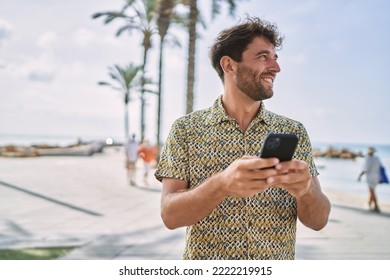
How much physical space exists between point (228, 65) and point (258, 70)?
12 centimetres

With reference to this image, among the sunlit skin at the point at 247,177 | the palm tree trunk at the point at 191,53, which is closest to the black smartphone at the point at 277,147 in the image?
the sunlit skin at the point at 247,177

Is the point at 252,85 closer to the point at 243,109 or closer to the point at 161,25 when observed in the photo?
the point at 243,109

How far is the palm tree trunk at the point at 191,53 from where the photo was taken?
9.14 m

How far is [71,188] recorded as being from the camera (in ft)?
29.8

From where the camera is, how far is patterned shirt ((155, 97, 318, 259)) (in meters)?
1.39

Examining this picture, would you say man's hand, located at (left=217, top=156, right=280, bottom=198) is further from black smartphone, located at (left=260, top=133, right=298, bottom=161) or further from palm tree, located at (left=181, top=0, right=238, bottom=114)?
palm tree, located at (left=181, top=0, right=238, bottom=114)

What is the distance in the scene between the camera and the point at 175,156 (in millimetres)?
1420

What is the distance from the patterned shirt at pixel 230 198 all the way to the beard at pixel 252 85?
65 millimetres

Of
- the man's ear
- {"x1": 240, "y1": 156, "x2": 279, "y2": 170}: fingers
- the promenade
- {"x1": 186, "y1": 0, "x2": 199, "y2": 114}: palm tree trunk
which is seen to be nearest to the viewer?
{"x1": 240, "y1": 156, "x2": 279, "y2": 170}: fingers

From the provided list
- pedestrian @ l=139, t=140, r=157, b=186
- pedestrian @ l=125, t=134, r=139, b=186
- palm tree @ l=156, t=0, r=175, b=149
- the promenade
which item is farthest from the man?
palm tree @ l=156, t=0, r=175, b=149

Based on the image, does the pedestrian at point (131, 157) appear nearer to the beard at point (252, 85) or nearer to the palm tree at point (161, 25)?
the palm tree at point (161, 25)

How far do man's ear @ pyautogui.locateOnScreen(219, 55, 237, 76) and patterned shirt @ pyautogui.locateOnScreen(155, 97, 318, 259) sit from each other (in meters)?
0.13

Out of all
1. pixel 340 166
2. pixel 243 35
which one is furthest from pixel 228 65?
pixel 340 166

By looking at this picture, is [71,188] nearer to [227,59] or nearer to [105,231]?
[105,231]
